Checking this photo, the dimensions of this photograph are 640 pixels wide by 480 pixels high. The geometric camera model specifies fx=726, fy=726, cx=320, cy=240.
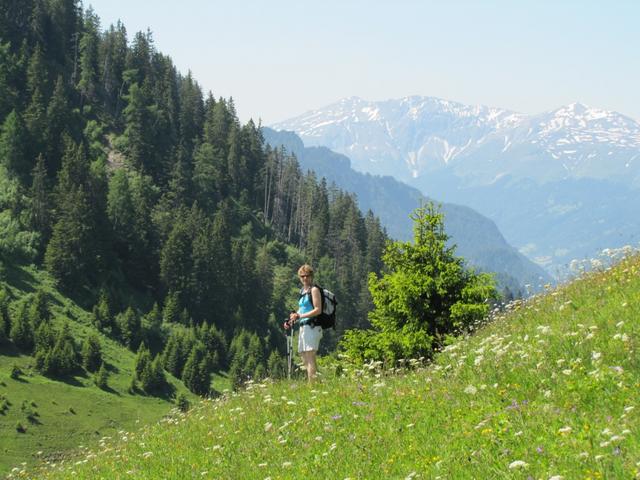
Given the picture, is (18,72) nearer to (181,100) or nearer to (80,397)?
(181,100)

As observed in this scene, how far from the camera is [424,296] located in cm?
2519

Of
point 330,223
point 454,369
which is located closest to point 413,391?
point 454,369

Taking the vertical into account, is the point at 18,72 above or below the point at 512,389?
above

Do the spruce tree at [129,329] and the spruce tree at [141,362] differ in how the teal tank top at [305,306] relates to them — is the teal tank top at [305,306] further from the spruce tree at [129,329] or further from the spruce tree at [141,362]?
the spruce tree at [129,329]

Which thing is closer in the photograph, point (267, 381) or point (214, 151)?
point (267, 381)

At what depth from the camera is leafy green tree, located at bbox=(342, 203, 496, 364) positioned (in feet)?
79.3

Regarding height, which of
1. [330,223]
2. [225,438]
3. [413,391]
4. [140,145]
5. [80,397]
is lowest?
[80,397]

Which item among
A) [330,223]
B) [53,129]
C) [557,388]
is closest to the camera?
[557,388]

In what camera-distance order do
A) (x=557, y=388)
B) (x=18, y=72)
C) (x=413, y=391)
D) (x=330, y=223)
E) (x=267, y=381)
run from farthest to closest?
(x=330, y=223) → (x=18, y=72) → (x=267, y=381) → (x=413, y=391) → (x=557, y=388)

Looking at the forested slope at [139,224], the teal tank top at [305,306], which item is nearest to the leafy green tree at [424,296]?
the teal tank top at [305,306]

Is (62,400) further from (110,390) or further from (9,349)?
(9,349)

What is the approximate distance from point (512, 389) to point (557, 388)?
72 centimetres

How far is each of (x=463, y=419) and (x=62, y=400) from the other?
74.7 meters

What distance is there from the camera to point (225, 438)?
1126cm
